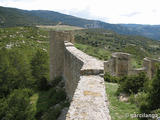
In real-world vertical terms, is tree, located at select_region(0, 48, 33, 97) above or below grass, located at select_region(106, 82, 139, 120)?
below

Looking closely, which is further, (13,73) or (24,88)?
(13,73)

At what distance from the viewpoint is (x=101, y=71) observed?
5.00 metres

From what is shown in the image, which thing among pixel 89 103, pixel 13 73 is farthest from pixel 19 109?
pixel 89 103

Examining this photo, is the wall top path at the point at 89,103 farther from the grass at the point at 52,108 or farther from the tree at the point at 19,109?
the tree at the point at 19,109

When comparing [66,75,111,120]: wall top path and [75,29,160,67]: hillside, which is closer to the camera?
[66,75,111,120]: wall top path

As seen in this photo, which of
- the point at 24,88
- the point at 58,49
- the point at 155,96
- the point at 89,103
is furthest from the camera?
the point at 24,88

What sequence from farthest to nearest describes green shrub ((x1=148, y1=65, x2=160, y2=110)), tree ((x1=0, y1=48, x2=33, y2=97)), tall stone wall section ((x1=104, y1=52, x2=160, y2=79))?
tree ((x1=0, y1=48, x2=33, y2=97))
tall stone wall section ((x1=104, y1=52, x2=160, y2=79))
green shrub ((x1=148, y1=65, x2=160, y2=110))

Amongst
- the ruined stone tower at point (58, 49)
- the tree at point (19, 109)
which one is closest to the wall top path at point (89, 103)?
the ruined stone tower at point (58, 49)

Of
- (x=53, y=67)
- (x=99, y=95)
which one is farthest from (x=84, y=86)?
(x=53, y=67)

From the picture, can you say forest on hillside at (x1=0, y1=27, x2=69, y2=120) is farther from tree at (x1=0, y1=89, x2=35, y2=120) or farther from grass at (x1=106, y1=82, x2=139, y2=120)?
grass at (x1=106, y1=82, x2=139, y2=120)

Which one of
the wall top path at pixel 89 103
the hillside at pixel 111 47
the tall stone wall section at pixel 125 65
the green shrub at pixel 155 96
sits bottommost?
the hillside at pixel 111 47

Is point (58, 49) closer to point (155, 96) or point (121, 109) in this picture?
point (121, 109)

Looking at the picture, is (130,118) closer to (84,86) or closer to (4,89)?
(84,86)

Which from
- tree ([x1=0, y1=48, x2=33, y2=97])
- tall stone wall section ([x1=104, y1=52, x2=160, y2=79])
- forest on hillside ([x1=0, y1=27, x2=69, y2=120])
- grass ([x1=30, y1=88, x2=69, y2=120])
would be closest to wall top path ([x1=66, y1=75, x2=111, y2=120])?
grass ([x1=30, y1=88, x2=69, y2=120])
